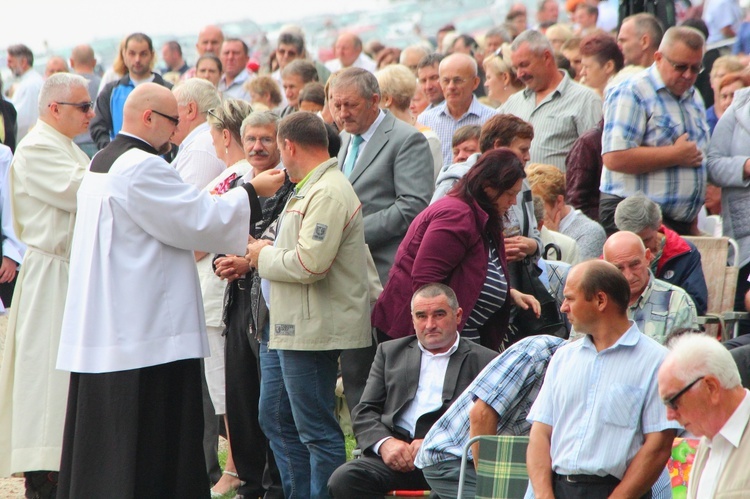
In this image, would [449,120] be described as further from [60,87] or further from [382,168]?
[60,87]

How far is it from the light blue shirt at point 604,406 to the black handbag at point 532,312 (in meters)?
1.49

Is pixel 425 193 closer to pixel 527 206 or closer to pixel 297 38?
pixel 527 206

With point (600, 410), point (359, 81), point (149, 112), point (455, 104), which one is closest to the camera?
point (600, 410)

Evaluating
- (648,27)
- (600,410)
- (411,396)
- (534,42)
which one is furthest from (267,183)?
(648,27)

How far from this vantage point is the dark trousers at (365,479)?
5.36 m

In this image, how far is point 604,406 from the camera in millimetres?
4402

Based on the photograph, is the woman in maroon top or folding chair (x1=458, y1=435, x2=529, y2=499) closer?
folding chair (x1=458, y1=435, x2=529, y2=499)

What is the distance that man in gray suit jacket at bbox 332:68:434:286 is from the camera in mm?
6418

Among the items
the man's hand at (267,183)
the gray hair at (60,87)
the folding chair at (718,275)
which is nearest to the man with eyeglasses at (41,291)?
the gray hair at (60,87)

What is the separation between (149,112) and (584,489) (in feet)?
9.09

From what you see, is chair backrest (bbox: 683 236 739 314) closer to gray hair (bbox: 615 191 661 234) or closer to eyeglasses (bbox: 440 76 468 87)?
gray hair (bbox: 615 191 661 234)

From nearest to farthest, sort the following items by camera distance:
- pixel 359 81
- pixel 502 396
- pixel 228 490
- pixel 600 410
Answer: pixel 600 410 < pixel 502 396 < pixel 359 81 < pixel 228 490

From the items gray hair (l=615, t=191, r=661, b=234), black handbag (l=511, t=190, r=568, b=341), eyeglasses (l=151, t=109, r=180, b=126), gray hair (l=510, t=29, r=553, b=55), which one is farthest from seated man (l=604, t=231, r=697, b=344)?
gray hair (l=510, t=29, r=553, b=55)

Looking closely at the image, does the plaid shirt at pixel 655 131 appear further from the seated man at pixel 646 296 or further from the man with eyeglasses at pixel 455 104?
the man with eyeglasses at pixel 455 104
